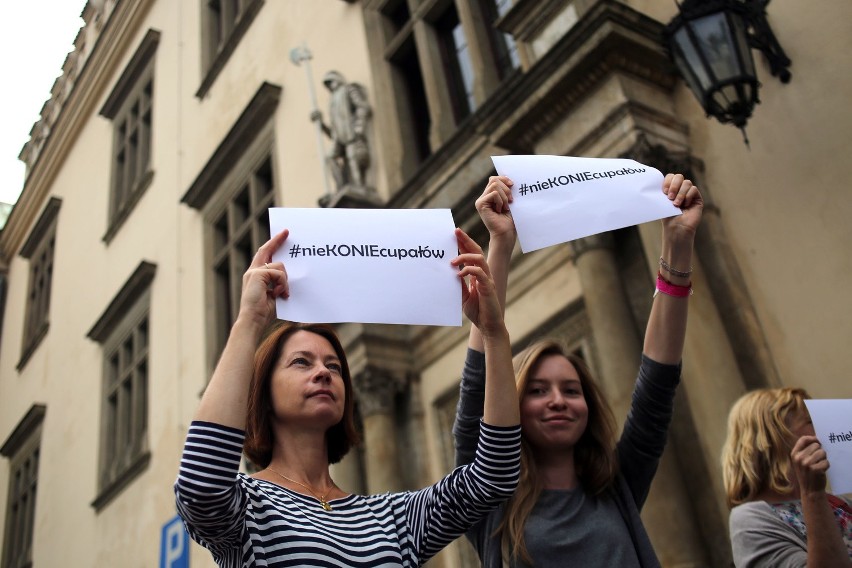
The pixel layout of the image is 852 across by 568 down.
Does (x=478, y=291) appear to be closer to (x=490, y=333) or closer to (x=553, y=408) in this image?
(x=490, y=333)

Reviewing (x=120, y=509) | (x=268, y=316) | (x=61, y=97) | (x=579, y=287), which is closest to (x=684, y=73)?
(x=579, y=287)

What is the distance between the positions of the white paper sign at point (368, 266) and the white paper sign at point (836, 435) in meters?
1.05

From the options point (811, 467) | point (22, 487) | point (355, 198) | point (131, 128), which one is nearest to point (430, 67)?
point (355, 198)

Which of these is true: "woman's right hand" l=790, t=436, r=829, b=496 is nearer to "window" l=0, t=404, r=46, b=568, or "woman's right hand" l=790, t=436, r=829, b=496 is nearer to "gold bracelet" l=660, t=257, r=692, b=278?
"gold bracelet" l=660, t=257, r=692, b=278

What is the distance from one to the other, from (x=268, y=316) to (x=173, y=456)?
351 inches

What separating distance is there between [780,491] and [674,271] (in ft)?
2.30

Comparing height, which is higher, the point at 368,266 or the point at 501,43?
the point at 501,43

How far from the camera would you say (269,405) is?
2104mm

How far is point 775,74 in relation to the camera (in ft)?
15.0

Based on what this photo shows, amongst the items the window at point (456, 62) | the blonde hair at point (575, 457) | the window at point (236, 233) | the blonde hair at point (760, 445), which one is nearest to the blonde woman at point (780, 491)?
the blonde hair at point (760, 445)

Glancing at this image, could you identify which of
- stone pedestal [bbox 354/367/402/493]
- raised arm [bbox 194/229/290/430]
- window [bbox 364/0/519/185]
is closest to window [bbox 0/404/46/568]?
stone pedestal [bbox 354/367/402/493]

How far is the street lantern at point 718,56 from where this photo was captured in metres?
4.11

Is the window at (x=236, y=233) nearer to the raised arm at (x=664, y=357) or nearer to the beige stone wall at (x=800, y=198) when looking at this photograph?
the beige stone wall at (x=800, y=198)

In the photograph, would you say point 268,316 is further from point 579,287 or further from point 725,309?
point 579,287
